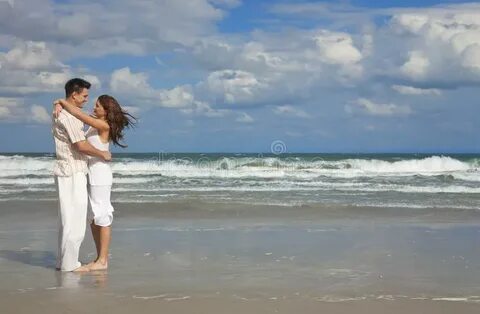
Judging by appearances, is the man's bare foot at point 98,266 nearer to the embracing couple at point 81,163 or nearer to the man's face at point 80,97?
the embracing couple at point 81,163

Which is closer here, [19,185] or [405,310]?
[405,310]

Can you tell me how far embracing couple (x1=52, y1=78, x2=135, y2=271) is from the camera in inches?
250

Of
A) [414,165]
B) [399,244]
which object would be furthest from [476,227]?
[414,165]

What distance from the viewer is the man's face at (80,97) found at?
6438 mm

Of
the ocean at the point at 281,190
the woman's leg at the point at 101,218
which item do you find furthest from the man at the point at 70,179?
the ocean at the point at 281,190

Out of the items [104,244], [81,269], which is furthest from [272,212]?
[81,269]

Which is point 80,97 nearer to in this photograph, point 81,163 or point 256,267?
point 81,163

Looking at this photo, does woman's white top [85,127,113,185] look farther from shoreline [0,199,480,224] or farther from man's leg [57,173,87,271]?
shoreline [0,199,480,224]

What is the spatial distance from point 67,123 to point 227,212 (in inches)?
286

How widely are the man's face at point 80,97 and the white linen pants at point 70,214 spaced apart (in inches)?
27.4

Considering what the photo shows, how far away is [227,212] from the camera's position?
13305 mm

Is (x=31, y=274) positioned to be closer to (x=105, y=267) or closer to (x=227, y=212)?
(x=105, y=267)

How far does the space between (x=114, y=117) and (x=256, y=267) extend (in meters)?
2.09

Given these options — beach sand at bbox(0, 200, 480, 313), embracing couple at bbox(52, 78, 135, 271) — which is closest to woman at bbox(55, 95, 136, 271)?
embracing couple at bbox(52, 78, 135, 271)
